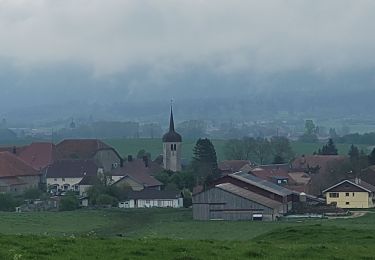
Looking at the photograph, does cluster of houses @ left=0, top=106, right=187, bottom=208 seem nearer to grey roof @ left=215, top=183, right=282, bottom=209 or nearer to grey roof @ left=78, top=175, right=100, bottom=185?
grey roof @ left=78, top=175, right=100, bottom=185

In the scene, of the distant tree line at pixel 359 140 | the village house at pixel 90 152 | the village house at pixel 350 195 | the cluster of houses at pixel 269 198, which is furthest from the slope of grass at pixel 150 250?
the distant tree line at pixel 359 140

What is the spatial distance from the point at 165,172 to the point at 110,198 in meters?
15.7

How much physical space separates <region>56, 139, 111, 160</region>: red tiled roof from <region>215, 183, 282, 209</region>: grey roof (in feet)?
129

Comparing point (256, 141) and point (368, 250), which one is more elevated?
point (256, 141)

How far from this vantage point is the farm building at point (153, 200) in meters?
63.1

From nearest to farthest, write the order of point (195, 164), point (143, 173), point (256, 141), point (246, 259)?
1. point (246, 259)
2. point (143, 173)
3. point (195, 164)
4. point (256, 141)

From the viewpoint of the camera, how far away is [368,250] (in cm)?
1670

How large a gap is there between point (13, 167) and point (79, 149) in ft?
59.8

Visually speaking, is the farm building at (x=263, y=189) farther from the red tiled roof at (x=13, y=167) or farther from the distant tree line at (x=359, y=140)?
the distant tree line at (x=359, y=140)

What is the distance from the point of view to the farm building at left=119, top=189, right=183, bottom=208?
6306 centimetres

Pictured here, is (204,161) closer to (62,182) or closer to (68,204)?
(62,182)

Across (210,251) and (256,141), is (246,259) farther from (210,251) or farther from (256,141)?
(256,141)

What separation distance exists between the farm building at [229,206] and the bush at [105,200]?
11.2 meters

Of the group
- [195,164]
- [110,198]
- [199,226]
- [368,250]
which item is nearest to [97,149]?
[195,164]
